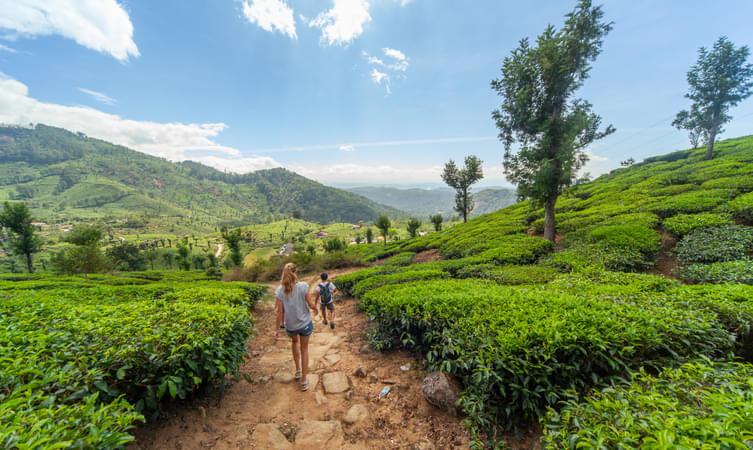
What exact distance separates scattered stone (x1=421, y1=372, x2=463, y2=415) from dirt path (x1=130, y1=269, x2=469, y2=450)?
0.14 meters

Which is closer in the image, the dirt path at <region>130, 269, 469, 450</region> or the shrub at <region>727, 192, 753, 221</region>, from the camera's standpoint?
the dirt path at <region>130, 269, 469, 450</region>

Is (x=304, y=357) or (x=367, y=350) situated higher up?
(x=304, y=357)

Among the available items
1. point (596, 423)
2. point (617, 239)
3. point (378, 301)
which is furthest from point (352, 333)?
point (617, 239)

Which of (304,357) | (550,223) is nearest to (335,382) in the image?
(304,357)

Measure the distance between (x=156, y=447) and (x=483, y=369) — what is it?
4001mm

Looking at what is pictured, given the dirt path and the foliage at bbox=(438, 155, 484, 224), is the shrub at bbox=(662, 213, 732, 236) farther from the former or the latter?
the foliage at bbox=(438, 155, 484, 224)

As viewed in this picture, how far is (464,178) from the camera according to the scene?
3422cm

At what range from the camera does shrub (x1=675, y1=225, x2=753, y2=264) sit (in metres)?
6.82

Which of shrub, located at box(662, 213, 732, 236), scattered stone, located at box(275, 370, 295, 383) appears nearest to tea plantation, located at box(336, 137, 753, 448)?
shrub, located at box(662, 213, 732, 236)

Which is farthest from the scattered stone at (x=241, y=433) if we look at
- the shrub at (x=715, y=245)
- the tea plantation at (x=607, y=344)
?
the shrub at (x=715, y=245)

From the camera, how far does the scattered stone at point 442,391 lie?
3576mm

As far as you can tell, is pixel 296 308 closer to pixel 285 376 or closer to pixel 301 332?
pixel 301 332

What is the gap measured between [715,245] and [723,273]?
98.3 inches

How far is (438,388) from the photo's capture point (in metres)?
3.71
